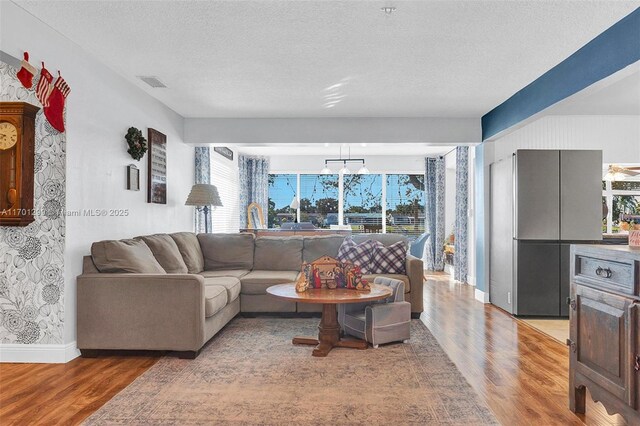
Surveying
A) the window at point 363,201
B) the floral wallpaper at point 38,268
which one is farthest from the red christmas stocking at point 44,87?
the window at point 363,201

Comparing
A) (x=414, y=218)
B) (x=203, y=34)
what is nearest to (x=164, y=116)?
(x=203, y=34)

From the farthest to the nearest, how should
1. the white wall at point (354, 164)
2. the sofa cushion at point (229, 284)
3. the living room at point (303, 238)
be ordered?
the white wall at point (354, 164)
the sofa cushion at point (229, 284)
the living room at point (303, 238)

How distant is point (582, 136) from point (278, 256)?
4266 millimetres

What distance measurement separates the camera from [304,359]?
366 cm

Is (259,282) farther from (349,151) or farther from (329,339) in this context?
(349,151)

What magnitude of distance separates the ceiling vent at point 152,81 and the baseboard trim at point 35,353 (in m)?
2.54

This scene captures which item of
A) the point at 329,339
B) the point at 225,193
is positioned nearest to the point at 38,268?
the point at 329,339

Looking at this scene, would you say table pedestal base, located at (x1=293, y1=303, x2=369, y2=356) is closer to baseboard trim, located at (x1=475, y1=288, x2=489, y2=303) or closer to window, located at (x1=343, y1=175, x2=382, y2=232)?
baseboard trim, located at (x1=475, y1=288, x2=489, y2=303)

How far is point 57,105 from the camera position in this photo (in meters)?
3.51

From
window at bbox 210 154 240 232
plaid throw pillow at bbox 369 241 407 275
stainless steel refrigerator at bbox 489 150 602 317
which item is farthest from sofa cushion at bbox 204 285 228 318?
window at bbox 210 154 240 232

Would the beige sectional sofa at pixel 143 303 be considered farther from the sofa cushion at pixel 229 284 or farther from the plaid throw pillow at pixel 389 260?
the plaid throw pillow at pixel 389 260

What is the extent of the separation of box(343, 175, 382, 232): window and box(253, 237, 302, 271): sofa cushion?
4.51 m

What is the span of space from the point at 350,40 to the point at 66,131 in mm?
2307

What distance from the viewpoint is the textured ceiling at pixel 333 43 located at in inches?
121
